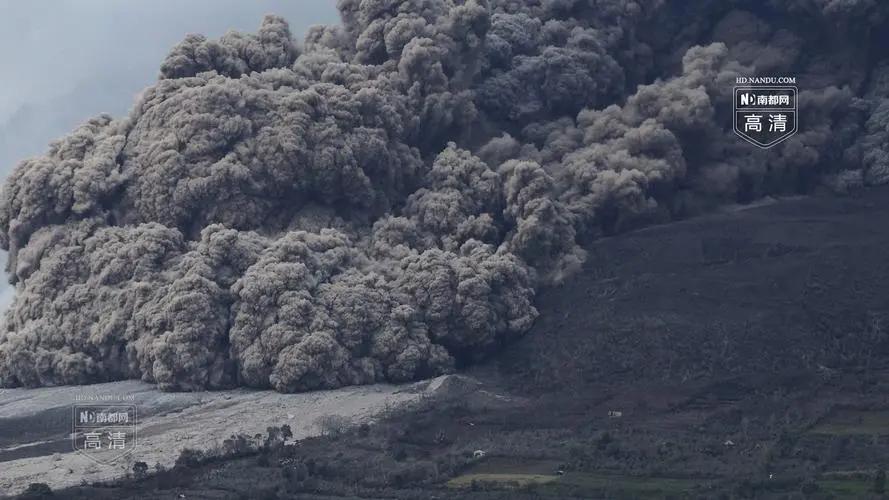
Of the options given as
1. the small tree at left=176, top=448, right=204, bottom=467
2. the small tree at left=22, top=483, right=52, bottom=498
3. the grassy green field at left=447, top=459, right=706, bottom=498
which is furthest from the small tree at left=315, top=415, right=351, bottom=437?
the small tree at left=22, top=483, right=52, bottom=498

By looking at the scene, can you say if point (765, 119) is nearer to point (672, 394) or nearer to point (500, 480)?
point (672, 394)

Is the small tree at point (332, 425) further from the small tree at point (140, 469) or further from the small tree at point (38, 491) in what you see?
the small tree at point (38, 491)

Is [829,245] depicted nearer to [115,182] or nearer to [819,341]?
[819,341]

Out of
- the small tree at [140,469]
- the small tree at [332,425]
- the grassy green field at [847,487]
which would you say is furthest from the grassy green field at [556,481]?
the small tree at [140,469]

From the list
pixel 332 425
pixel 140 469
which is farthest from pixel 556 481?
pixel 140 469

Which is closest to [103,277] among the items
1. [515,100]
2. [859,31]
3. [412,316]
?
[412,316]
